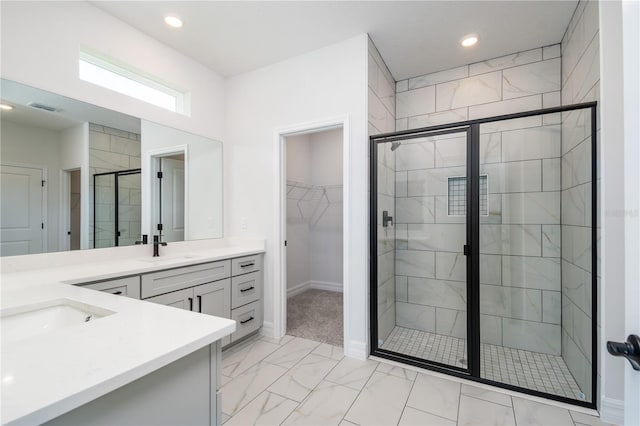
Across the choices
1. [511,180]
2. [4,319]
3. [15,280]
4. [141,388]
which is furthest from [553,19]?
[15,280]

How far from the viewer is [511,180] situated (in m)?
2.49

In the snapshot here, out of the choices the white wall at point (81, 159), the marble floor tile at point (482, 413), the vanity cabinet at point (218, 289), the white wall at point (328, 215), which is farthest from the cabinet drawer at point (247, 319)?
the white wall at point (328, 215)

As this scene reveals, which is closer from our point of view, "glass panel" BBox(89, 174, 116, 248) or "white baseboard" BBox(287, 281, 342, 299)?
"glass panel" BBox(89, 174, 116, 248)

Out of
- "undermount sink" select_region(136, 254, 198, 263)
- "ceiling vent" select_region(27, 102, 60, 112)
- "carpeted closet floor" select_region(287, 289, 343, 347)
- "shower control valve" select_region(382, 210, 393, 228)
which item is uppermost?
"ceiling vent" select_region(27, 102, 60, 112)

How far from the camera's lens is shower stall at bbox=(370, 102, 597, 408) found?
1985 mm

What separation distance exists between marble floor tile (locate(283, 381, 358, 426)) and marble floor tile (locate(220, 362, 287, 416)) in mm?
341

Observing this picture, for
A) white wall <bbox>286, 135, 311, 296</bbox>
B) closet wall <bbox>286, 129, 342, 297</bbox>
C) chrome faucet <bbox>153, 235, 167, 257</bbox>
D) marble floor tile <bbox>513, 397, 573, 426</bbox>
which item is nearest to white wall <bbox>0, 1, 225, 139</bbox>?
chrome faucet <bbox>153, 235, 167, 257</bbox>

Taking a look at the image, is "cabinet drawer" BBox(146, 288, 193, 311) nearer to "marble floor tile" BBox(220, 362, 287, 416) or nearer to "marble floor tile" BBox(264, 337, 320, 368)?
"marble floor tile" BBox(220, 362, 287, 416)

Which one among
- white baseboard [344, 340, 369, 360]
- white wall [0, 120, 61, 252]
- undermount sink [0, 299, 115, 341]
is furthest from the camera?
white baseboard [344, 340, 369, 360]

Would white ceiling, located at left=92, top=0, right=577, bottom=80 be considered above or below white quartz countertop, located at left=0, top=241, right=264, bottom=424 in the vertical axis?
above

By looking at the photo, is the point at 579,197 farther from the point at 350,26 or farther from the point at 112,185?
the point at 112,185

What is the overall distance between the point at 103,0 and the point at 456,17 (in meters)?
2.70

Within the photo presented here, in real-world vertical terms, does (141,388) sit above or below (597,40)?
below

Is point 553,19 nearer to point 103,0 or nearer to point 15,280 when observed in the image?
point 103,0
